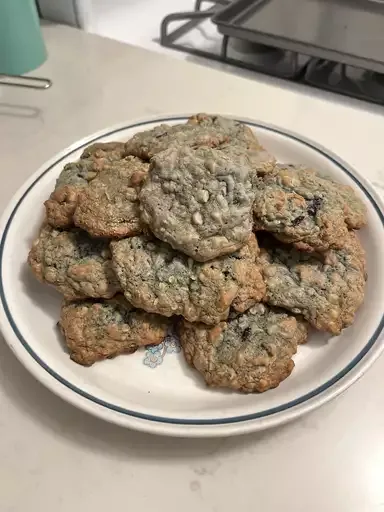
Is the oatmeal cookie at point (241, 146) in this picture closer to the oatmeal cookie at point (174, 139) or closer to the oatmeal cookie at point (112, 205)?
the oatmeal cookie at point (174, 139)

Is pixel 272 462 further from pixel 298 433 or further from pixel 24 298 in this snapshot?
pixel 24 298

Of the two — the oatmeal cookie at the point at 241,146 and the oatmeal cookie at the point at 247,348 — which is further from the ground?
the oatmeal cookie at the point at 241,146

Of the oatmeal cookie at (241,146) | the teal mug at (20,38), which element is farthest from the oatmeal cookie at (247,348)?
the teal mug at (20,38)

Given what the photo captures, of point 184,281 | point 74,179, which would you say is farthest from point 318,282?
point 74,179

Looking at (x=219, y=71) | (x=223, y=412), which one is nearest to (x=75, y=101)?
(x=219, y=71)

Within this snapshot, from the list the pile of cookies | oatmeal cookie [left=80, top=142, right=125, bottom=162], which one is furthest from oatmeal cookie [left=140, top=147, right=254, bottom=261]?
oatmeal cookie [left=80, top=142, right=125, bottom=162]

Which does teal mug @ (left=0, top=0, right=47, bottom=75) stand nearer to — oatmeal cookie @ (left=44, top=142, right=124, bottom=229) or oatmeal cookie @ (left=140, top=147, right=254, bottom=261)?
oatmeal cookie @ (left=44, top=142, right=124, bottom=229)

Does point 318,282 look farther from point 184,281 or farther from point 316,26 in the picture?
point 316,26

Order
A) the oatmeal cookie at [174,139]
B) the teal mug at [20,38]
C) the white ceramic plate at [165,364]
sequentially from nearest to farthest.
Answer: the white ceramic plate at [165,364] < the oatmeal cookie at [174,139] < the teal mug at [20,38]
